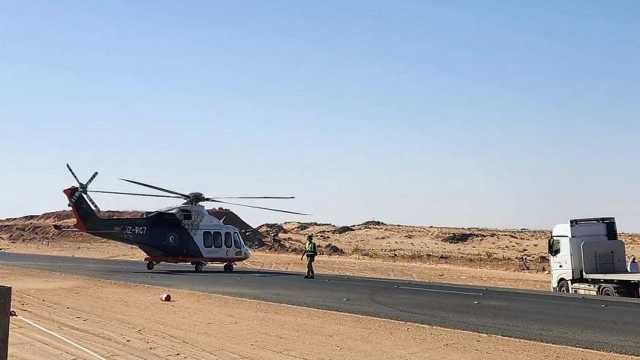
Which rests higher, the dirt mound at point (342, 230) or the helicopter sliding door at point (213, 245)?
the dirt mound at point (342, 230)

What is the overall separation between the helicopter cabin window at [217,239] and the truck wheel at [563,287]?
729 inches

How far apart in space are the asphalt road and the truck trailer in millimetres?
3483

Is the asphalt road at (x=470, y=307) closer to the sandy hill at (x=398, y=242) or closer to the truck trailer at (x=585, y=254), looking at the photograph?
the truck trailer at (x=585, y=254)

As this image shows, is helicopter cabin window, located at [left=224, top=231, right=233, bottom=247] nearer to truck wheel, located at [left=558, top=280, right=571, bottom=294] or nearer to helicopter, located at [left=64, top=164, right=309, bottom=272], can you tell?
helicopter, located at [left=64, top=164, right=309, bottom=272]

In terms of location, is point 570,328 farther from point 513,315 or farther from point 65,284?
point 65,284

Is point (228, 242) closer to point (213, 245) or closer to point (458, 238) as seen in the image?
point (213, 245)

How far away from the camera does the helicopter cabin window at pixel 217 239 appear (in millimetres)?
39250

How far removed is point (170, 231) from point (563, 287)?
20185 millimetres

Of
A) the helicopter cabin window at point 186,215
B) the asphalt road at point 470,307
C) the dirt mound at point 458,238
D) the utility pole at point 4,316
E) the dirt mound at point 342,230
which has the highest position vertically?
the dirt mound at point 342,230

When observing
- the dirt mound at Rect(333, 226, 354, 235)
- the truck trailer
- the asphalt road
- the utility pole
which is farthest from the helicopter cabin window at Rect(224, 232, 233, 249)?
the dirt mound at Rect(333, 226, 354, 235)

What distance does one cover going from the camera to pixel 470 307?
20672mm

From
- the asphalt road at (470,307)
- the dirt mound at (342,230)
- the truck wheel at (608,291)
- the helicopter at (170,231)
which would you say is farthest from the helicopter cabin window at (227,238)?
the dirt mound at (342,230)

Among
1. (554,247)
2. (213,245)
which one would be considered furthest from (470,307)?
(213,245)

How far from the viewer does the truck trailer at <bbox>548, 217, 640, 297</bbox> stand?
92.9 ft
